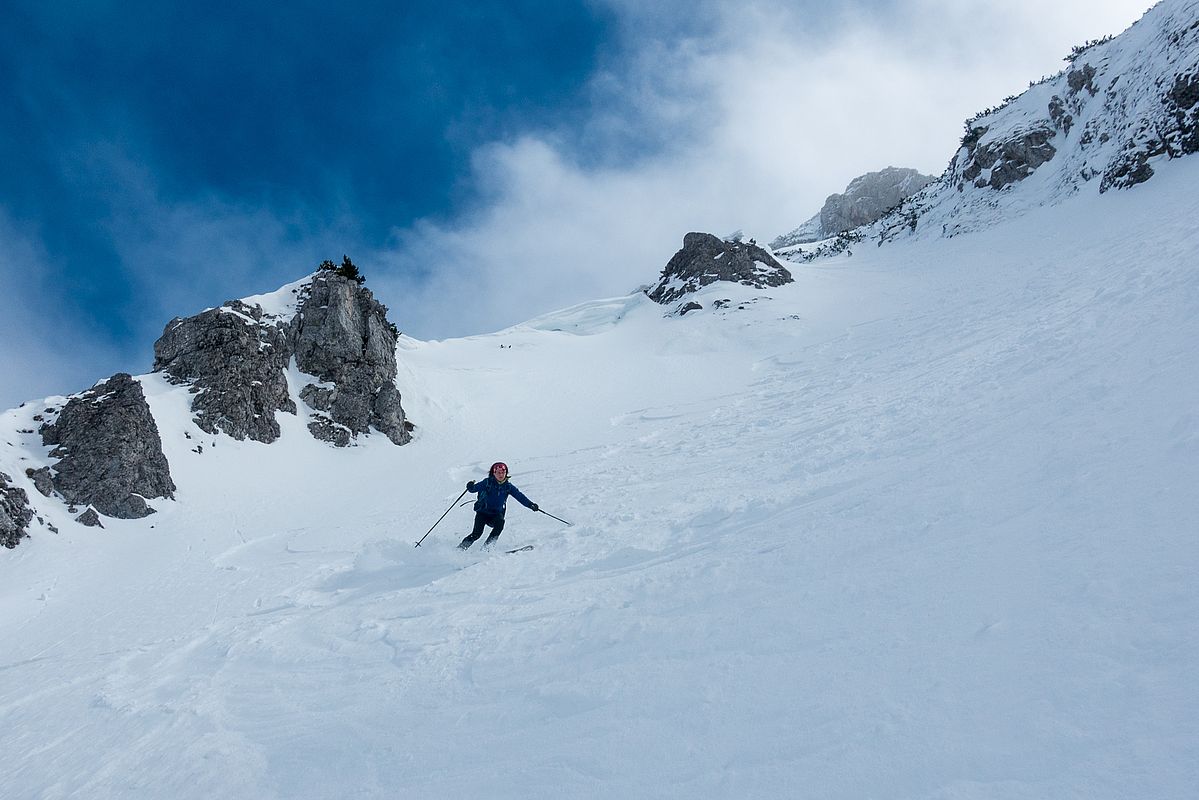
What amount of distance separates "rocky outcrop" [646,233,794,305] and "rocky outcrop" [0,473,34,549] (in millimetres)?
36348

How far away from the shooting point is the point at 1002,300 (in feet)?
58.1

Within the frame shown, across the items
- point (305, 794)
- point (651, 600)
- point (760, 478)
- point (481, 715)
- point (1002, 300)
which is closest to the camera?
point (305, 794)

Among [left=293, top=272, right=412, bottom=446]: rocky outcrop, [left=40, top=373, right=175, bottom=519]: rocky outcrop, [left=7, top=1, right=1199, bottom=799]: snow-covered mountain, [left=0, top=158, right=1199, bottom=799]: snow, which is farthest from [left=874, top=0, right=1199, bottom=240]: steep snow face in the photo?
[left=40, top=373, right=175, bottom=519]: rocky outcrop

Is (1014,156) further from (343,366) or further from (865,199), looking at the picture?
(865,199)

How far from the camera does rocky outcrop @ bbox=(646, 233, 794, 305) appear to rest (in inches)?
1612

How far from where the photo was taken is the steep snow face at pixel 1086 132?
26547 millimetres

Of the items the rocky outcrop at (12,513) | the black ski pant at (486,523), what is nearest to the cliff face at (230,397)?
the rocky outcrop at (12,513)

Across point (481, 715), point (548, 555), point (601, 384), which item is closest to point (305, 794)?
point (481, 715)

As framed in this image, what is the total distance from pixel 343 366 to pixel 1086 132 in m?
42.3

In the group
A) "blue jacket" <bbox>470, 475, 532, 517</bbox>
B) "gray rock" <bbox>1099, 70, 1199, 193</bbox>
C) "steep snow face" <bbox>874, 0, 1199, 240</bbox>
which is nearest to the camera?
"blue jacket" <bbox>470, 475, 532, 517</bbox>

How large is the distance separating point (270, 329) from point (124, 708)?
57.5 feet

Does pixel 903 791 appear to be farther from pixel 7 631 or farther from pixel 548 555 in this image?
pixel 7 631

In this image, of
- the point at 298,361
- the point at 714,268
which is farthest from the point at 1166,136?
the point at 298,361

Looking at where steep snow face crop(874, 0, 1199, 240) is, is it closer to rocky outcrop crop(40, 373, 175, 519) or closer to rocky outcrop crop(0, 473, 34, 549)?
rocky outcrop crop(40, 373, 175, 519)
